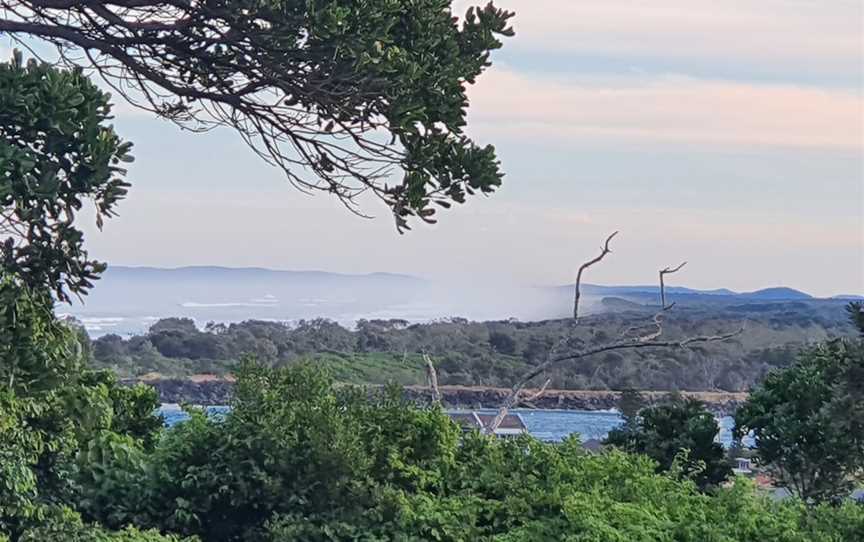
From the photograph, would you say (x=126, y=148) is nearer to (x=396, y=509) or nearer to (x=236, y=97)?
(x=236, y=97)

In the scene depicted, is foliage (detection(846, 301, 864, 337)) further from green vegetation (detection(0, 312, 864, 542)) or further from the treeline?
the treeline

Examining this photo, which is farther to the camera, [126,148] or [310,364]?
[310,364]

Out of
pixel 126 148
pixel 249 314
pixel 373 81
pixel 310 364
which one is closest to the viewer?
pixel 126 148

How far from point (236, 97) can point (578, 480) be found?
323 centimetres

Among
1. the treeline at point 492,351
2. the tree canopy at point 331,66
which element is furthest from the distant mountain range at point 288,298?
the tree canopy at point 331,66

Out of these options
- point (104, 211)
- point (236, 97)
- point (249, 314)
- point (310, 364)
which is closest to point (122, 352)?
point (249, 314)

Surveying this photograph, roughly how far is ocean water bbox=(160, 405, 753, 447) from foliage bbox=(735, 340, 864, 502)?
1.13 ft

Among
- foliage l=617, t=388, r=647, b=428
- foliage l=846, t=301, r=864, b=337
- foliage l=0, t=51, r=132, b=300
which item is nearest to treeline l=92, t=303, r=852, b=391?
foliage l=617, t=388, r=647, b=428

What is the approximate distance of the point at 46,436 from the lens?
7.17 m

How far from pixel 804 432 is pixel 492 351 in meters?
5.65

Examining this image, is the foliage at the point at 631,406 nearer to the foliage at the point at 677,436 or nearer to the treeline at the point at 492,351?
the foliage at the point at 677,436

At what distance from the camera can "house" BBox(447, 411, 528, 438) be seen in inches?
344

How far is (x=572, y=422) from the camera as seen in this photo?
12.2 meters

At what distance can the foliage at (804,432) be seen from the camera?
9.98 m
